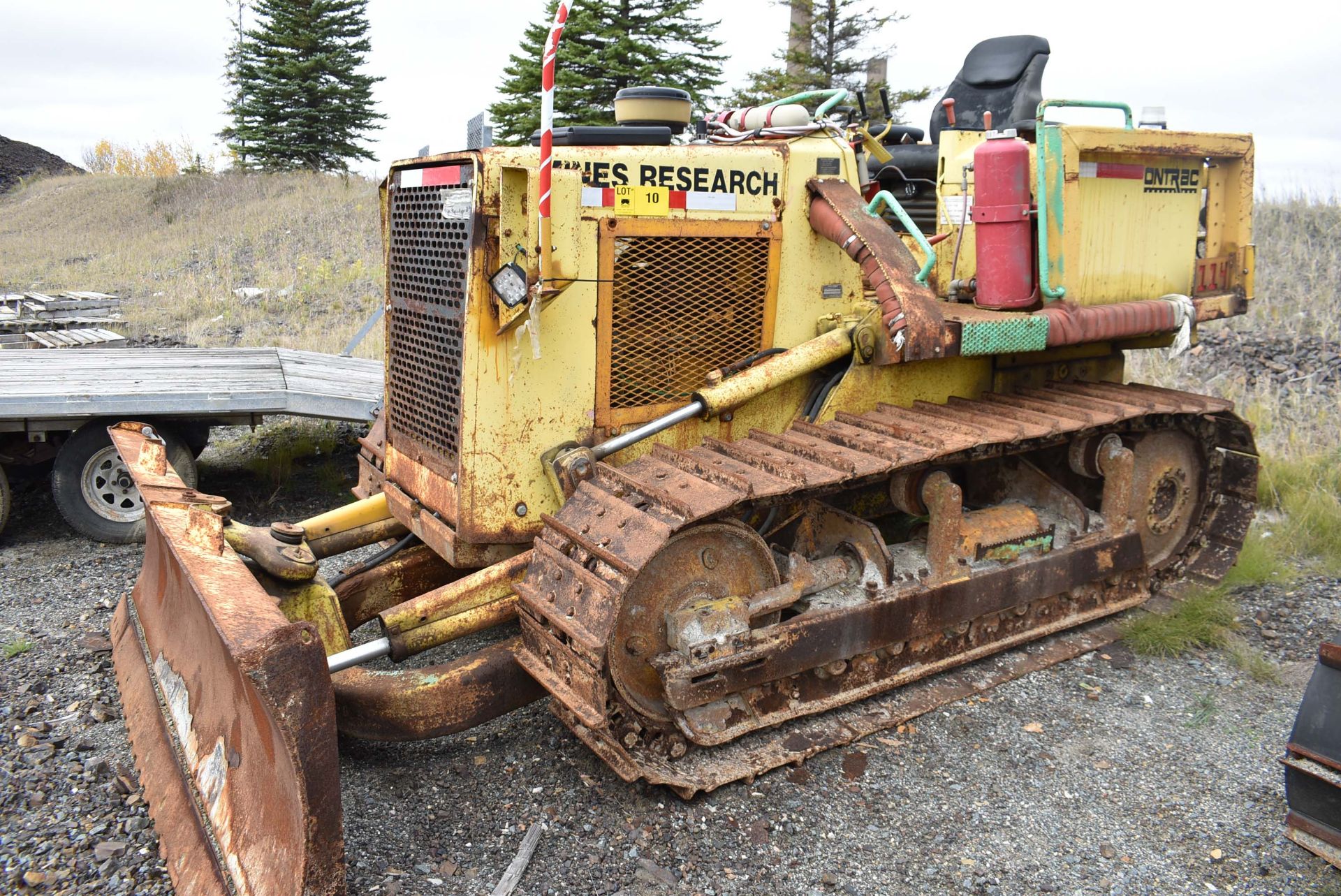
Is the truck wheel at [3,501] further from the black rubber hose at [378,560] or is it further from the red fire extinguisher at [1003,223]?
the red fire extinguisher at [1003,223]

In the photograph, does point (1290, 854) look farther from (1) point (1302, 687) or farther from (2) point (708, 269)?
(2) point (708, 269)

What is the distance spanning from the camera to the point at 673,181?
372 centimetres

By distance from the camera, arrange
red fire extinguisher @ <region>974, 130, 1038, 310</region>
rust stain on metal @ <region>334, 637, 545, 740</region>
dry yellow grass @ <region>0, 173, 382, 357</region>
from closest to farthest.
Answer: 1. rust stain on metal @ <region>334, 637, 545, 740</region>
2. red fire extinguisher @ <region>974, 130, 1038, 310</region>
3. dry yellow grass @ <region>0, 173, 382, 357</region>

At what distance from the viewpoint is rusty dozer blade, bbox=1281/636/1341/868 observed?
3.02 meters

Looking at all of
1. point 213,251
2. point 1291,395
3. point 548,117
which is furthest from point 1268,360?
point 213,251

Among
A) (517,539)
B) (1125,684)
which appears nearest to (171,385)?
(517,539)

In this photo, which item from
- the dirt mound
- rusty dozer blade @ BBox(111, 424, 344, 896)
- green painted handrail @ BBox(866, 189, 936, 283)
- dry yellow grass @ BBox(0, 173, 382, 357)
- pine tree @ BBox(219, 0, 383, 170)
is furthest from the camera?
the dirt mound

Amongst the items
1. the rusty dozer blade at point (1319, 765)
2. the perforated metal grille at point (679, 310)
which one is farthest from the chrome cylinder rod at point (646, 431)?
the rusty dozer blade at point (1319, 765)

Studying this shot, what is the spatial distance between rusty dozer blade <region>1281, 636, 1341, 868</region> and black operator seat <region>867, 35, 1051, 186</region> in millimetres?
3383

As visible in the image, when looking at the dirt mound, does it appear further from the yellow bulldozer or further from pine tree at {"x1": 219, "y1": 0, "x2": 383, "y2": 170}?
the yellow bulldozer

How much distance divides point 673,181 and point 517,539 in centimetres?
139

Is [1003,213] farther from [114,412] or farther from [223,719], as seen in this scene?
[114,412]

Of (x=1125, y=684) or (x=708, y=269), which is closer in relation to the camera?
(x=708, y=269)

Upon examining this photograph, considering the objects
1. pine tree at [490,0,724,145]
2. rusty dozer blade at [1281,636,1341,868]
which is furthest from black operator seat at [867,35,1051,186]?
pine tree at [490,0,724,145]
